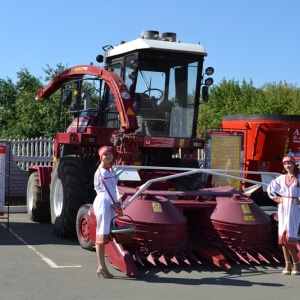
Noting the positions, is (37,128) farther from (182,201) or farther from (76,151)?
(182,201)

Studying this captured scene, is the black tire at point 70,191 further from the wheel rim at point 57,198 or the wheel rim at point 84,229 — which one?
the wheel rim at point 84,229

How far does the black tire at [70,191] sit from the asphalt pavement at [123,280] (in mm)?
847

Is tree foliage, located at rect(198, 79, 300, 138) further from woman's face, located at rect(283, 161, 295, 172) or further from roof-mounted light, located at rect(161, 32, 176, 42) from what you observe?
woman's face, located at rect(283, 161, 295, 172)

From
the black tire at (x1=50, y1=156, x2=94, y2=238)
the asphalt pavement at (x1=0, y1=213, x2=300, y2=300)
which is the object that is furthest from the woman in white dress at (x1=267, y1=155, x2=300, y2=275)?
the black tire at (x1=50, y1=156, x2=94, y2=238)

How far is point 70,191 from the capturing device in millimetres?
10930

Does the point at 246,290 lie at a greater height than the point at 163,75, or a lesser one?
lesser

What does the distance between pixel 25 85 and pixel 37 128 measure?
5387mm

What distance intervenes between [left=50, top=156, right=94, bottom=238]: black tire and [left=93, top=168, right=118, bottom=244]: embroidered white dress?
2742mm

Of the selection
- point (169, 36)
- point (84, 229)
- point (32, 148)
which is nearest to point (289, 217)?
point (84, 229)

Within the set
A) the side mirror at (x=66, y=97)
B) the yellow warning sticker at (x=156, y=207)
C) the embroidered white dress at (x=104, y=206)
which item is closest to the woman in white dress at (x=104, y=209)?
the embroidered white dress at (x=104, y=206)

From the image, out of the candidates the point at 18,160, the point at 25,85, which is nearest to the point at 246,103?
the point at 25,85

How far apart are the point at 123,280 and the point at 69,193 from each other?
3191mm

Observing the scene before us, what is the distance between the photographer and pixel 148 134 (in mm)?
11297

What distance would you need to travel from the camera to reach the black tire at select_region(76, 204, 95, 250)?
9703 mm
